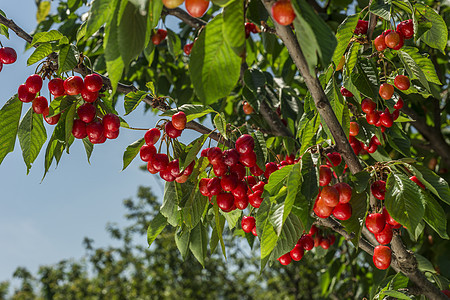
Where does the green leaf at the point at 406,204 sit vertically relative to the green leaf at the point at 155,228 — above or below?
below

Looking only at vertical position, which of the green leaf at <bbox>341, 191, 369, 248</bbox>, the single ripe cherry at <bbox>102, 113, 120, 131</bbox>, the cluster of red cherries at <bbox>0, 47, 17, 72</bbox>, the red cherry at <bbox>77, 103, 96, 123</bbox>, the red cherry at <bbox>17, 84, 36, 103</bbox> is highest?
the cluster of red cherries at <bbox>0, 47, 17, 72</bbox>

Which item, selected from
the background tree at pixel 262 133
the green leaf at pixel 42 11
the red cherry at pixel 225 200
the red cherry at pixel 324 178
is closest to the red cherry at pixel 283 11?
the background tree at pixel 262 133

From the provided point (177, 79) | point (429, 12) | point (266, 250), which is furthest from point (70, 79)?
point (177, 79)

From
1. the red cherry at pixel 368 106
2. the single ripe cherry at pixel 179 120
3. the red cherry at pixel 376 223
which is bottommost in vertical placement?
the red cherry at pixel 376 223

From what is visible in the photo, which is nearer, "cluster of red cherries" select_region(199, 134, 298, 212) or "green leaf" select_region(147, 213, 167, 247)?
"cluster of red cherries" select_region(199, 134, 298, 212)

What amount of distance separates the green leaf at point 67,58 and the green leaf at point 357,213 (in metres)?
0.87

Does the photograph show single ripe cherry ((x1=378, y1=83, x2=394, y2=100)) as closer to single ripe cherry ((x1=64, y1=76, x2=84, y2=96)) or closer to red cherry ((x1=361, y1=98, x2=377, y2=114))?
red cherry ((x1=361, y1=98, x2=377, y2=114))

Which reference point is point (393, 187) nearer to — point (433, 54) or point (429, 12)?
point (429, 12)

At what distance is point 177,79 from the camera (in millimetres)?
3059

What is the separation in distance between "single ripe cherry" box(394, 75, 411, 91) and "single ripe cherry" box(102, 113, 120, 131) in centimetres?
95

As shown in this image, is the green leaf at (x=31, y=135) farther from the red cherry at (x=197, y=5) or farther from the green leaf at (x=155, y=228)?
the red cherry at (x=197, y=5)

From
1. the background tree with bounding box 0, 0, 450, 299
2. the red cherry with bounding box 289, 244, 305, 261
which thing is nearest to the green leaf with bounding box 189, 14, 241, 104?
the background tree with bounding box 0, 0, 450, 299

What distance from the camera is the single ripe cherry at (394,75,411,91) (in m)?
1.46

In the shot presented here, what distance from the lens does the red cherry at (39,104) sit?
1217mm
